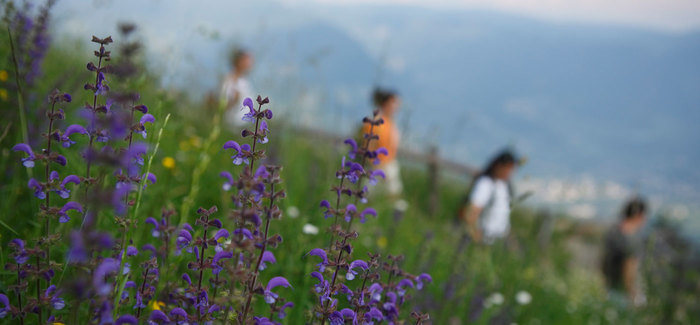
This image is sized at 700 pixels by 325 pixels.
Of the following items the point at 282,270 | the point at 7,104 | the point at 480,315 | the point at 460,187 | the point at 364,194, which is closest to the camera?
the point at 364,194

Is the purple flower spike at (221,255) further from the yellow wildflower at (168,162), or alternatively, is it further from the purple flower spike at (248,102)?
the yellow wildflower at (168,162)

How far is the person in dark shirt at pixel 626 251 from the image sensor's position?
7609 millimetres

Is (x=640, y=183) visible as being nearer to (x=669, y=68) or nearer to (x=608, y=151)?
(x=608, y=151)

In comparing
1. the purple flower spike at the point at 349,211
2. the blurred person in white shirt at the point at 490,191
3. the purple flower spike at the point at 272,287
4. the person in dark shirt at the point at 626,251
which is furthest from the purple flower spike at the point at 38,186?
the person in dark shirt at the point at 626,251

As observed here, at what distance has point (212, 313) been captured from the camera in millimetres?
1160

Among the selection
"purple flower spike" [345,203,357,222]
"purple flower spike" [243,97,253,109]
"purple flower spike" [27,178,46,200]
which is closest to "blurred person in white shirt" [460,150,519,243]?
"purple flower spike" [345,203,357,222]

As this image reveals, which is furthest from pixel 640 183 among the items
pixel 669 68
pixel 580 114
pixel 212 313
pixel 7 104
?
pixel 669 68

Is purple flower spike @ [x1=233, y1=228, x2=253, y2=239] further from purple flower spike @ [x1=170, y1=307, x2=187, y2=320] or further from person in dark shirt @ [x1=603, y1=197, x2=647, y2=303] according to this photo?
person in dark shirt @ [x1=603, y1=197, x2=647, y2=303]

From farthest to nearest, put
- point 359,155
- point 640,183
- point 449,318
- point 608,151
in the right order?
point 608,151, point 640,183, point 449,318, point 359,155

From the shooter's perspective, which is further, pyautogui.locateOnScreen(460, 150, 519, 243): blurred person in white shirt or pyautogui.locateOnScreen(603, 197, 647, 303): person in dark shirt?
pyautogui.locateOnScreen(603, 197, 647, 303): person in dark shirt

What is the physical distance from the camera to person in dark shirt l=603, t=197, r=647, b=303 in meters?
7.61

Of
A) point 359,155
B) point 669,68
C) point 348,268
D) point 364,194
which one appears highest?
point 669,68

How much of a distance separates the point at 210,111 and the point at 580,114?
219888mm

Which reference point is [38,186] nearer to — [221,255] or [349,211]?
[221,255]
